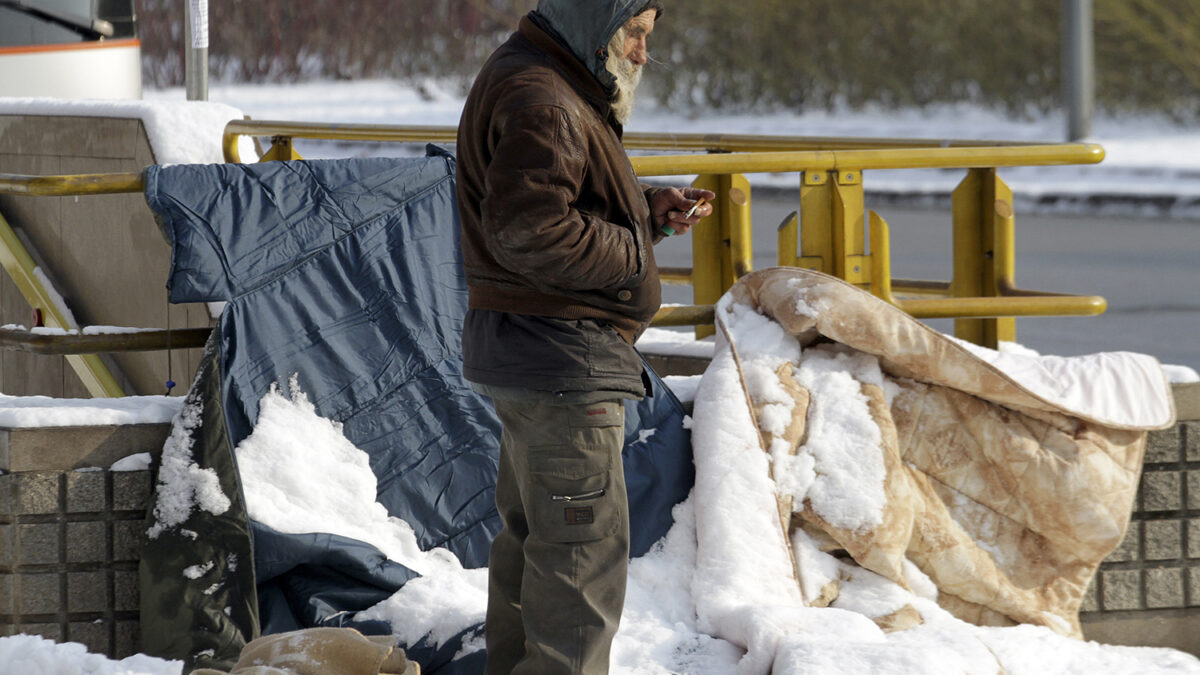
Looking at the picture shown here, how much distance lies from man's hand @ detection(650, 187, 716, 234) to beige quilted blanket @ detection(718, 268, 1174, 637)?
→ 1.03 meters

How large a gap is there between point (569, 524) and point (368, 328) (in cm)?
136

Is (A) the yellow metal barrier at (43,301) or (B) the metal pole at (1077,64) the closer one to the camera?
(A) the yellow metal barrier at (43,301)

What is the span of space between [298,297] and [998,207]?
7.53ft

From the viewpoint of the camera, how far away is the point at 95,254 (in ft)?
19.0

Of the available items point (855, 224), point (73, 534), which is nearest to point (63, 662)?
point (73, 534)

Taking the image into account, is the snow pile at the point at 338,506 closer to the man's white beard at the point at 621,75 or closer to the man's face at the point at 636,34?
the man's white beard at the point at 621,75

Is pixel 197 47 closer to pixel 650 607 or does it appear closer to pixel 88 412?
pixel 88 412

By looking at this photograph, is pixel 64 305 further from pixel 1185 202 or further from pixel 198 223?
pixel 1185 202

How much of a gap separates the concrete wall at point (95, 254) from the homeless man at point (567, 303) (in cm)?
236

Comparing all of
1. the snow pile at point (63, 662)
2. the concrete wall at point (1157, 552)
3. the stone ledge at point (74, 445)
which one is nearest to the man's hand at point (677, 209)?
the stone ledge at point (74, 445)

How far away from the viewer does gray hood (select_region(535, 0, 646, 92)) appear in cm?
311

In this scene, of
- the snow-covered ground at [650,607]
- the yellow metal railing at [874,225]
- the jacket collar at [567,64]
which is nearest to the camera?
the jacket collar at [567,64]

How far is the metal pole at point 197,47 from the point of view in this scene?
8031 millimetres

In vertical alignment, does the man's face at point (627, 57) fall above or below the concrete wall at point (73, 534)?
above
